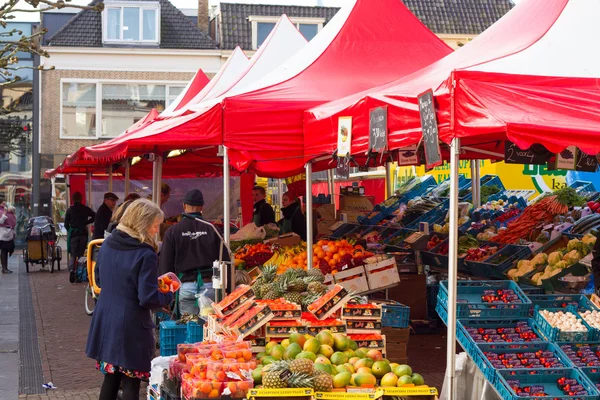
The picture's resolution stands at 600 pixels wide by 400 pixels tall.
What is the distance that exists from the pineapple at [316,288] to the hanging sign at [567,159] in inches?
85.7

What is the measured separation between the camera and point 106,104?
3541 centimetres

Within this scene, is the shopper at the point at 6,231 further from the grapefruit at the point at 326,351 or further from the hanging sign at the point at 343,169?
the grapefruit at the point at 326,351

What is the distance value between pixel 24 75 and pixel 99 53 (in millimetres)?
Answer: 4104

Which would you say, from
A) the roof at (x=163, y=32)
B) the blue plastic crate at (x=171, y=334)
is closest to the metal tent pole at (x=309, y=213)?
the blue plastic crate at (x=171, y=334)

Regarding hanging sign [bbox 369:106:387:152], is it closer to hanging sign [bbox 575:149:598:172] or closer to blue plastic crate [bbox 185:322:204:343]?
hanging sign [bbox 575:149:598:172]

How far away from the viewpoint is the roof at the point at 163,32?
35.7 metres

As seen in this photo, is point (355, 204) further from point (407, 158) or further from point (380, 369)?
point (380, 369)

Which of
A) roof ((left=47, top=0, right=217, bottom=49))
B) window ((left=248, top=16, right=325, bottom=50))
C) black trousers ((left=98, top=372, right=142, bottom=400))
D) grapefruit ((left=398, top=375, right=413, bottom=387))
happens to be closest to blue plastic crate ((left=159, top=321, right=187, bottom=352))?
black trousers ((left=98, top=372, right=142, bottom=400))

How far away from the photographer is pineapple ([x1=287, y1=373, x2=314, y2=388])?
5.10 metres

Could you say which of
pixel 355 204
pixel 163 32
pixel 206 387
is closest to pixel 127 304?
pixel 206 387

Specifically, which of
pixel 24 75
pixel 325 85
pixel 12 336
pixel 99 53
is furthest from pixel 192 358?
pixel 24 75

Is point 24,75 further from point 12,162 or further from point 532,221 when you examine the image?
point 532,221

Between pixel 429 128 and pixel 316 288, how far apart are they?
75.0 inches

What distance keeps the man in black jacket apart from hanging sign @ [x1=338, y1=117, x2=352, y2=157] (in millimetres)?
1381
